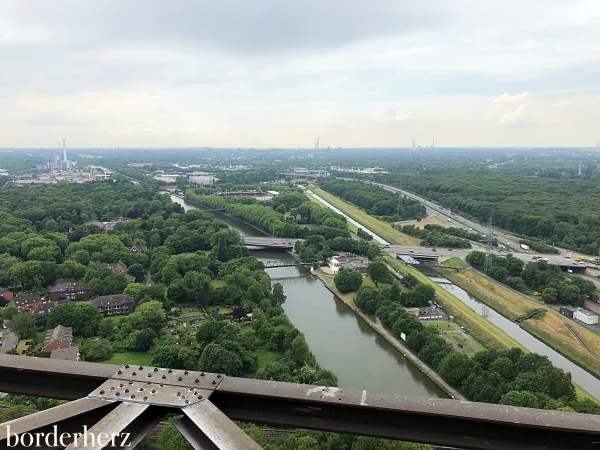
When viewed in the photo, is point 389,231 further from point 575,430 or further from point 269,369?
point 575,430

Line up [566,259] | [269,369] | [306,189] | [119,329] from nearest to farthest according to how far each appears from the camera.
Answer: [269,369]
[119,329]
[566,259]
[306,189]

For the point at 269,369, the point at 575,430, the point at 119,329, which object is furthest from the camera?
the point at 119,329

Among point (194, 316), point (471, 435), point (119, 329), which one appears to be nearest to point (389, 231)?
point (194, 316)

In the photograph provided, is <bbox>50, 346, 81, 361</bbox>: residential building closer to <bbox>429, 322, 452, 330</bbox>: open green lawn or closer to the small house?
<bbox>429, 322, 452, 330</bbox>: open green lawn

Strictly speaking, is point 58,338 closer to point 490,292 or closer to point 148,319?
point 148,319

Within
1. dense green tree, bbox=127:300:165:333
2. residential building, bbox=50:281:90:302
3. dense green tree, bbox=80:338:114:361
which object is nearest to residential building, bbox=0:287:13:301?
residential building, bbox=50:281:90:302

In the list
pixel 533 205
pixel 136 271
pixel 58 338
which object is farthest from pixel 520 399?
pixel 533 205

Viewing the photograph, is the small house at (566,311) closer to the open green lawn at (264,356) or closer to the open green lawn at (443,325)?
the open green lawn at (443,325)
